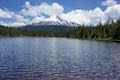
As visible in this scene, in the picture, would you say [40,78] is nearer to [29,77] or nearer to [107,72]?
[29,77]

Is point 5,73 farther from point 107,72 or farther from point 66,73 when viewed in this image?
point 107,72

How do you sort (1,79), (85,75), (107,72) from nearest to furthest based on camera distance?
(1,79) < (85,75) < (107,72)

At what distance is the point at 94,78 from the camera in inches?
1559

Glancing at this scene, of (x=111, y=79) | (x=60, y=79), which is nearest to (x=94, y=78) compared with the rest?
(x=111, y=79)

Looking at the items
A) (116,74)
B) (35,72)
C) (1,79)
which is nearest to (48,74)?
(35,72)

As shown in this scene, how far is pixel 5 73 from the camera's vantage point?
139 ft

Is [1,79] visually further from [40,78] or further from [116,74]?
[116,74]

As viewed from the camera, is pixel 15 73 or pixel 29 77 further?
pixel 15 73

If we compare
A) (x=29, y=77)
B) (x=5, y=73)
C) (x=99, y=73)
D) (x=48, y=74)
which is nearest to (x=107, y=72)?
(x=99, y=73)

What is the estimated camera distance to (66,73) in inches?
1711

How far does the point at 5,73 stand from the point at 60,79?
10.1 meters

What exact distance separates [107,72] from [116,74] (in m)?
2.46

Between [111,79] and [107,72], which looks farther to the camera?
[107,72]

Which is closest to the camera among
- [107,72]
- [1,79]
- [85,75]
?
[1,79]
